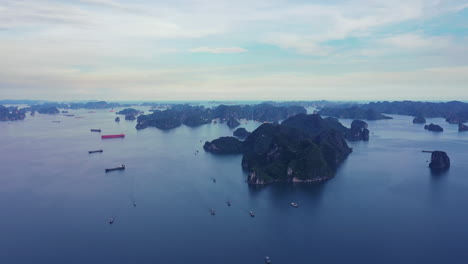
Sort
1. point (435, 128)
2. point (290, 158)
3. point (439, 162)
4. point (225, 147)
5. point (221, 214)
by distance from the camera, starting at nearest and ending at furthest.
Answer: point (221, 214), point (290, 158), point (439, 162), point (225, 147), point (435, 128)

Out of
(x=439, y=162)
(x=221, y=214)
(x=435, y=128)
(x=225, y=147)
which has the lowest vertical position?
(x=221, y=214)

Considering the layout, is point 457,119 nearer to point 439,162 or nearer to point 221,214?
point 439,162

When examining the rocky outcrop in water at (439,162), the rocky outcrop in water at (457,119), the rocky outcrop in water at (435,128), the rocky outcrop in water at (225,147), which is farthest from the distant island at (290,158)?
the rocky outcrop in water at (457,119)

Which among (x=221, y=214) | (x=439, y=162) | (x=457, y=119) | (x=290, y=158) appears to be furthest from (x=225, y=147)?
(x=457, y=119)

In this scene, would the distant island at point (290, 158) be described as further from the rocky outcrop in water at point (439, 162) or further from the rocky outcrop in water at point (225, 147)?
the rocky outcrop in water at point (439, 162)

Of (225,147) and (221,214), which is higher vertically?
(225,147)

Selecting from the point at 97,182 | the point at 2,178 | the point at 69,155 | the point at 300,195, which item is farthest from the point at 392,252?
the point at 69,155

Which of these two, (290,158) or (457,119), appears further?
(457,119)
